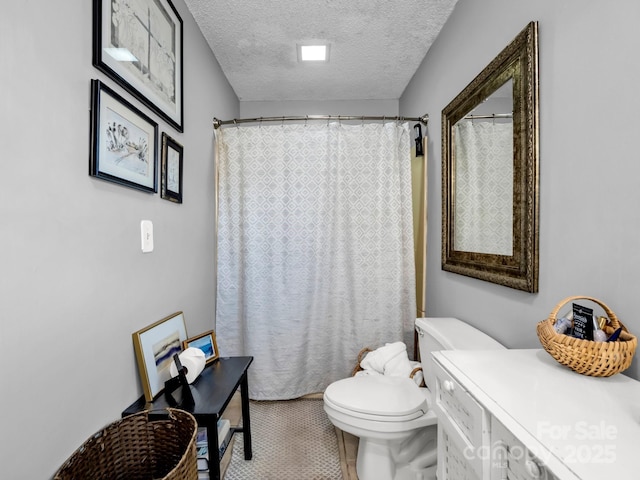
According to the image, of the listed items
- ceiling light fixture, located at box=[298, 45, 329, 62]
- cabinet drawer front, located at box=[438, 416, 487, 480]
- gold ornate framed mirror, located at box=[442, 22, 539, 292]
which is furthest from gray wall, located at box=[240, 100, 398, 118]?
cabinet drawer front, located at box=[438, 416, 487, 480]

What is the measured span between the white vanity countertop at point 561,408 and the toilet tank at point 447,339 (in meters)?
0.40

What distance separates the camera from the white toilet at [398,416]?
1.45m

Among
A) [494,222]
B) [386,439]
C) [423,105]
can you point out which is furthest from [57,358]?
[423,105]

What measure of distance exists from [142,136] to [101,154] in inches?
11.3

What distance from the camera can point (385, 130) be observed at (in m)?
2.31

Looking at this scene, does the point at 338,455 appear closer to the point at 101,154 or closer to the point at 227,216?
the point at 227,216

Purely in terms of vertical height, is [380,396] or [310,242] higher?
[310,242]

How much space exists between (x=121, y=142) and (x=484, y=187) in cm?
152

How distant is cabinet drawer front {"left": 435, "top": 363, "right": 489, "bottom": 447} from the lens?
76 cm

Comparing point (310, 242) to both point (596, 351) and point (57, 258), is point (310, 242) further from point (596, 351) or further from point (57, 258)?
point (596, 351)

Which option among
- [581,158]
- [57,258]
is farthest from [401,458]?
[57,258]

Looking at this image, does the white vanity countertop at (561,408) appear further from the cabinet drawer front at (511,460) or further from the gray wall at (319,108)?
the gray wall at (319,108)

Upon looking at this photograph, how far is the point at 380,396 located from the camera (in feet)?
5.20

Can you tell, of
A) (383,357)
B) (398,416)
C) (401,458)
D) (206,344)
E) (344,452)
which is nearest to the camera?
(398,416)
